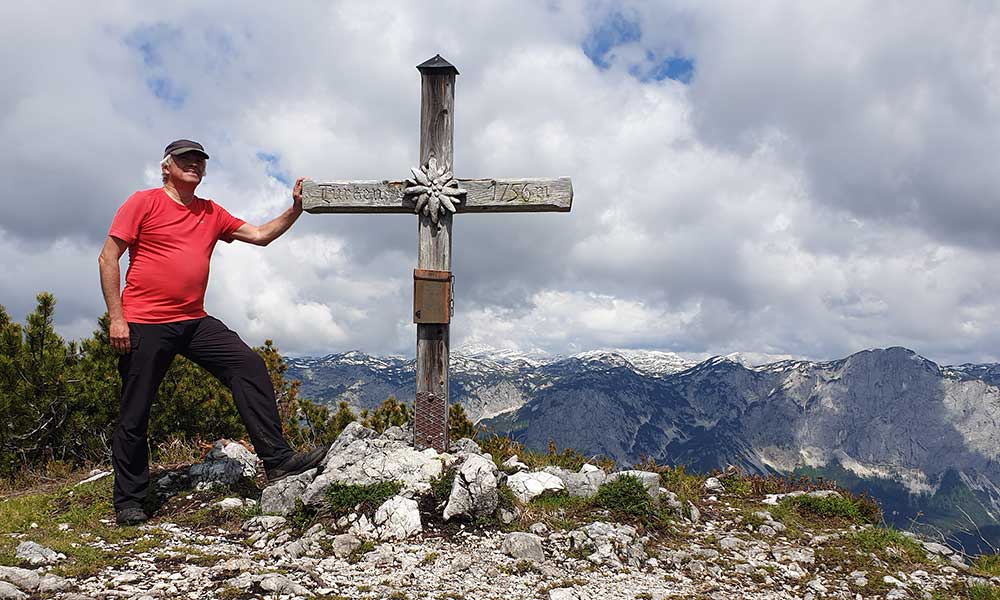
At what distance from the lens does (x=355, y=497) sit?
5.98 meters

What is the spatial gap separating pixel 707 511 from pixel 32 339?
1135 centimetres

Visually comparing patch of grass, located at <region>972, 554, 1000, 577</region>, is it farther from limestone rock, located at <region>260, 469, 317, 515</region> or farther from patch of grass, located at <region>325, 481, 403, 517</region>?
limestone rock, located at <region>260, 469, 317, 515</region>

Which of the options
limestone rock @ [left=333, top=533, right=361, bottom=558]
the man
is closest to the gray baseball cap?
the man

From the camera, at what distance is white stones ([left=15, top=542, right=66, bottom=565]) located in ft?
15.8

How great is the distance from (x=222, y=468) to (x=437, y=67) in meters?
5.77

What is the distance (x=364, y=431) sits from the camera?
7984 millimetres

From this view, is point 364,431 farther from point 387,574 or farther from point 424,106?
point 424,106

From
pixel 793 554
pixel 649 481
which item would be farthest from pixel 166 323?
pixel 793 554

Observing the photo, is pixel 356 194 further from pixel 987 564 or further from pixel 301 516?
pixel 987 564

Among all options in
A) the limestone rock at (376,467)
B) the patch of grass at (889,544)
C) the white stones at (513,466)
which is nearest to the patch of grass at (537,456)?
the white stones at (513,466)

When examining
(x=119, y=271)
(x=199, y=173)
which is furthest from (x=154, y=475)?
(x=199, y=173)

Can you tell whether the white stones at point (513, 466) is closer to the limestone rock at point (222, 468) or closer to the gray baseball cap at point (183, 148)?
the limestone rock at point (222, 468)

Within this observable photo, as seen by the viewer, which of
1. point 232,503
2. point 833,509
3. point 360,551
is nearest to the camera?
point 360,551

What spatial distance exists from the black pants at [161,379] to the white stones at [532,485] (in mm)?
2530
